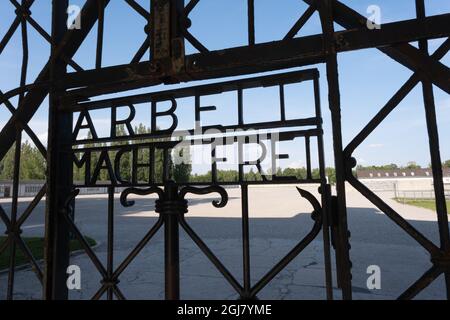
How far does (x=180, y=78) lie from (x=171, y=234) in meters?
0.91

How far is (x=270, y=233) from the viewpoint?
10172 mm

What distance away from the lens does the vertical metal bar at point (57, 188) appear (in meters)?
1.96

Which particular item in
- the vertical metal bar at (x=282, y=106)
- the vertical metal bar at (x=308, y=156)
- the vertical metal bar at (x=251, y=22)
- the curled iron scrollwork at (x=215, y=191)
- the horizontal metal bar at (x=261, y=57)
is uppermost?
the vertical metal bar at (x=251, y=22)

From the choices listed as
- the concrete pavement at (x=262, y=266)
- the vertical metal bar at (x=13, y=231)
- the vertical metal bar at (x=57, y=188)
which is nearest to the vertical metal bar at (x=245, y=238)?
the vertical metal bar at (x=57, y=188)

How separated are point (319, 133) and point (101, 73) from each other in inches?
53.1

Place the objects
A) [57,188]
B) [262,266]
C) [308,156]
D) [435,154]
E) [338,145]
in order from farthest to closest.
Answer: [262,266] < [57,188] < [308,156] < [338,145] < [435,154]

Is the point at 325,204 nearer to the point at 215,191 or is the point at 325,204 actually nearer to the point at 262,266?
the point at 215,191

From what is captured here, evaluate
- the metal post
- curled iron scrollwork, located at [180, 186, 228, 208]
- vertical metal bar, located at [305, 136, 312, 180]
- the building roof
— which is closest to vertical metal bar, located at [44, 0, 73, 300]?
the metal post

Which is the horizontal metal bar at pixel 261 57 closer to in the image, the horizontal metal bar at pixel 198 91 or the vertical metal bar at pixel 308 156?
the horizontal metal bar at pixel 198 91

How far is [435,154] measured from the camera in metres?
1.39

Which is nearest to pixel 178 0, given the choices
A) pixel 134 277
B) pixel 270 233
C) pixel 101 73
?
pixel 101 73

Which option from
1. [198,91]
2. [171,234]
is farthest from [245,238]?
[198,91]

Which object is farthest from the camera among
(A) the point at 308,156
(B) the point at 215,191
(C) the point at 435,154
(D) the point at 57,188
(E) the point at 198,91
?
(D) the point at 57,188

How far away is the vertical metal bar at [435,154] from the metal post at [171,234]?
1306 millimetres
